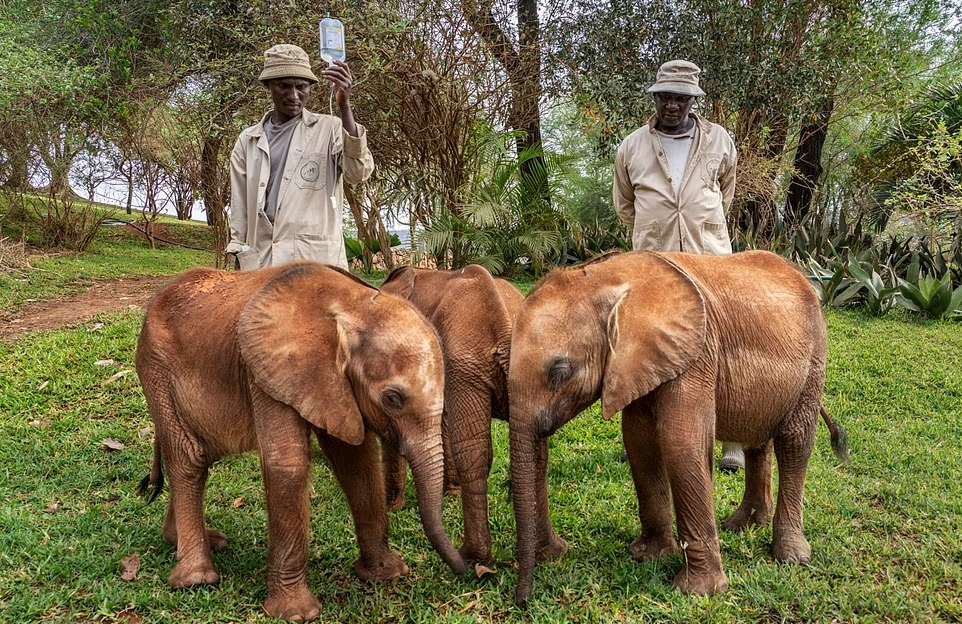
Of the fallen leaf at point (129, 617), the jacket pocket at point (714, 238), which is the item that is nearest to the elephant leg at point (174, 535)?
the fallen leaf at point (129, 617)

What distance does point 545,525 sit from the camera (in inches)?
166

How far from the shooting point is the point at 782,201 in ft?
57.9

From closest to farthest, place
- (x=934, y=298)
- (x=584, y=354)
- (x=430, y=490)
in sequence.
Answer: (x=430, y=490) < (x=584, y=354) < (x=934, y=298)

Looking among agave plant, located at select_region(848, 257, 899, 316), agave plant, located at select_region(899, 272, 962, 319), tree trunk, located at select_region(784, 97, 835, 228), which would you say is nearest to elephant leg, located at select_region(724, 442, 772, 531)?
agave plant, located at select_region(848, 257, 899, 316)

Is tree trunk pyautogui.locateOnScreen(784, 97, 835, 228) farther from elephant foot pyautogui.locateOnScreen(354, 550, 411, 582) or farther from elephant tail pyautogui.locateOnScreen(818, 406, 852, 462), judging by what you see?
elephant foot pyautogui.locateOnScreen(354, 550, 411, 582)

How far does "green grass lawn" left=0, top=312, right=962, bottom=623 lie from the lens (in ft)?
12.3

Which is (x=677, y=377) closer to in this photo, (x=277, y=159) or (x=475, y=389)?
(x=475, y=389)

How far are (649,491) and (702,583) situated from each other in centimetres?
57

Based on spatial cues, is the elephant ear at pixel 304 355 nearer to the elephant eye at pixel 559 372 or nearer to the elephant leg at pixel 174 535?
the elephant eye at pixel 559 372

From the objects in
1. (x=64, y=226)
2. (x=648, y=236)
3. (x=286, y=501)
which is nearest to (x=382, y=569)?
(x=286, y=501)

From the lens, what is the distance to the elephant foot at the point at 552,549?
4.20m

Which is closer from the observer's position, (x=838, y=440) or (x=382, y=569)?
(x=382, y=569)

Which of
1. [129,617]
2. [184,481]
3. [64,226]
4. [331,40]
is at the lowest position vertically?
[129,617]

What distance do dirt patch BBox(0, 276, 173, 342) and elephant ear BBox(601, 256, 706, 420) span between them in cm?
655
